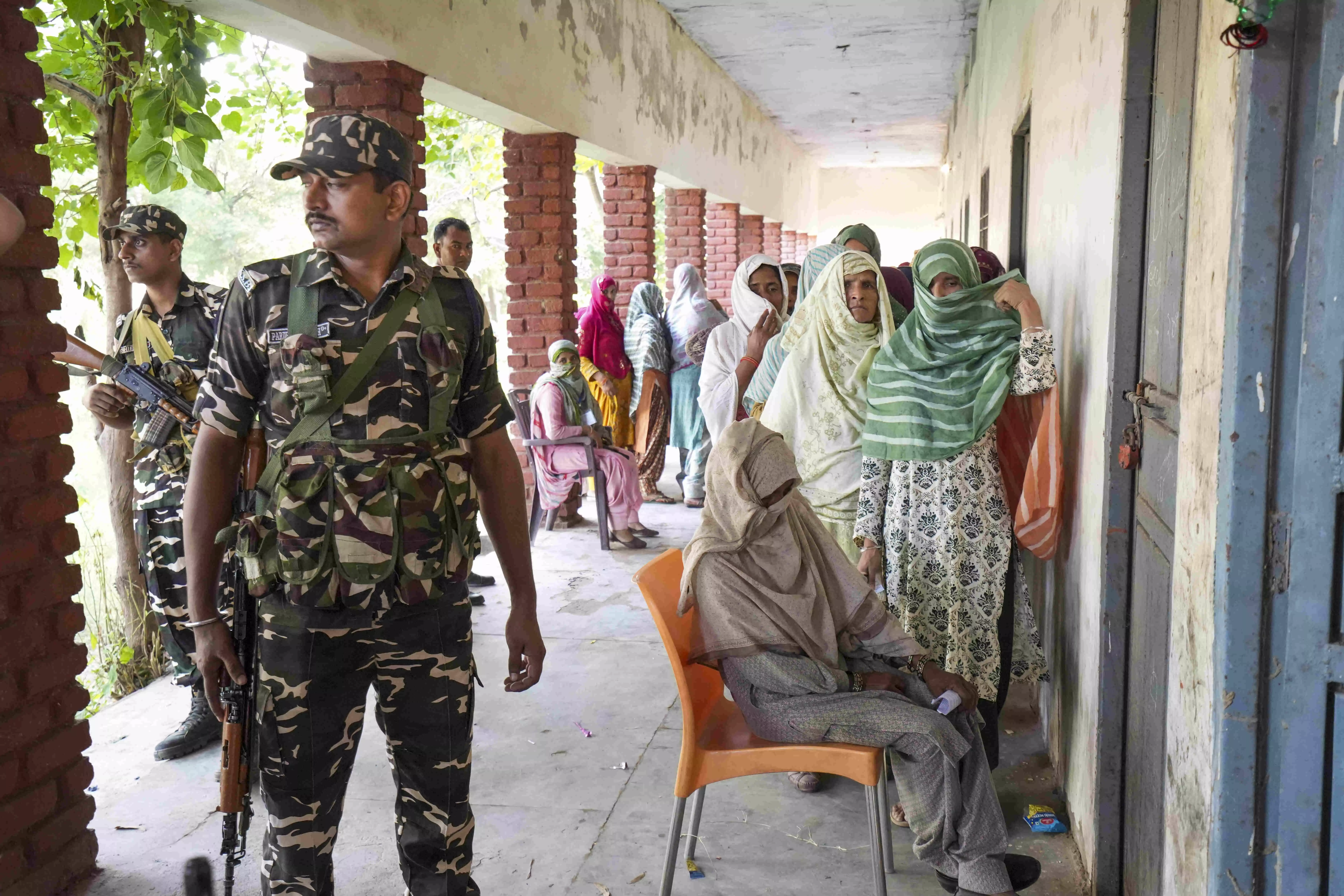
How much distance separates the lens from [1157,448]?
2.09 meters

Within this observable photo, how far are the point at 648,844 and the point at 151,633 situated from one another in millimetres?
2331

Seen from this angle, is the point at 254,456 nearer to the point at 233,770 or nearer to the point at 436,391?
the point at 436,391

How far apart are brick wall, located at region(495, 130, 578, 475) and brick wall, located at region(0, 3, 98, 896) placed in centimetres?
384

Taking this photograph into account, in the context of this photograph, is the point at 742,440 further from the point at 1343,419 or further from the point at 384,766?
the point at 384,766

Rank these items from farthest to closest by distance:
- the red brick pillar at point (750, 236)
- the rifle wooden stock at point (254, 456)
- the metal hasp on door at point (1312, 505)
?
the red brick pillar at point (750, 236) → the rifle wooden stock at point (254, 456) → the metal hasp on door at point (1312, 505)

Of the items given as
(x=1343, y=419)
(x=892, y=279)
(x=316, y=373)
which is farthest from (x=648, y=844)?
(x=892, y=279)

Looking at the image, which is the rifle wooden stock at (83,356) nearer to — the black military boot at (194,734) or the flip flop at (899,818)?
the black military boot at (194,734)

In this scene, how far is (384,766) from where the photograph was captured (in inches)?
129

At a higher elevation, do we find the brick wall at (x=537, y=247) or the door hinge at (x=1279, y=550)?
the brick wall at (x=537, y=247)

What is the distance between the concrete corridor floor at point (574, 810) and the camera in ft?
8.60

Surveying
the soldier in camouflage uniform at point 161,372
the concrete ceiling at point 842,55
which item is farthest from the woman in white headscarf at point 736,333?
the concrete ceiling at point 842,55

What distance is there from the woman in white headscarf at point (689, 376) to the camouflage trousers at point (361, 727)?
16.2 ft

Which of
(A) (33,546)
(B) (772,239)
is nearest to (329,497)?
(A) (33,546)

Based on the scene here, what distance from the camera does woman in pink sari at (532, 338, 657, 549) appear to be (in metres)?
5.92
